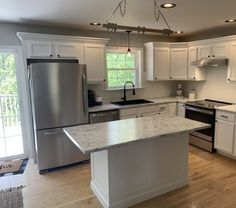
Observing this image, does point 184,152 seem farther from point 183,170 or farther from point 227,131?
point 227,131

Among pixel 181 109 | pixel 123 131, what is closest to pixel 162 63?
pixel 181 109

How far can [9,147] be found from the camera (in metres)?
3.86

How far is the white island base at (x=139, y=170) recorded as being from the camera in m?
2.37

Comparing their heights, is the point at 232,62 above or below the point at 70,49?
below

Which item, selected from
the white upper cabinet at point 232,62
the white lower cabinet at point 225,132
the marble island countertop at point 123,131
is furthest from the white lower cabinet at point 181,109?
the marble island countertop at point 123,131

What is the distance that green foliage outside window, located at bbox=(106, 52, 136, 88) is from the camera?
4.63m

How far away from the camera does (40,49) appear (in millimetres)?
3438

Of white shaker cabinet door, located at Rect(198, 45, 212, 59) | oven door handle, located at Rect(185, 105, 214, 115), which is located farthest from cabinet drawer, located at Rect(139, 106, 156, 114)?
white shaker cabinet door, located at Rect(198, 45, 212, 59)

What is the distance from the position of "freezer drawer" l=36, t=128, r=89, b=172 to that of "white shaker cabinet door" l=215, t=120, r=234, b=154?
8.80 feet

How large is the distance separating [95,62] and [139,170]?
2.28 meters

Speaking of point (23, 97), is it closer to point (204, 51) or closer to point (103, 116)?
point (103, 116)

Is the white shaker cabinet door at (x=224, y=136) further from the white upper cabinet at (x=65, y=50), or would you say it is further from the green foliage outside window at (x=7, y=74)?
the green foliage outside window at (x=7, y=74)

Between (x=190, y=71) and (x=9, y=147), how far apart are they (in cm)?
416

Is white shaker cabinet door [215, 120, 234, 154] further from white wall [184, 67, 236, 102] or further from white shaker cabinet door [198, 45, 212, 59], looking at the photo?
white shaker cabinet door [198, 45, 212, 59]
